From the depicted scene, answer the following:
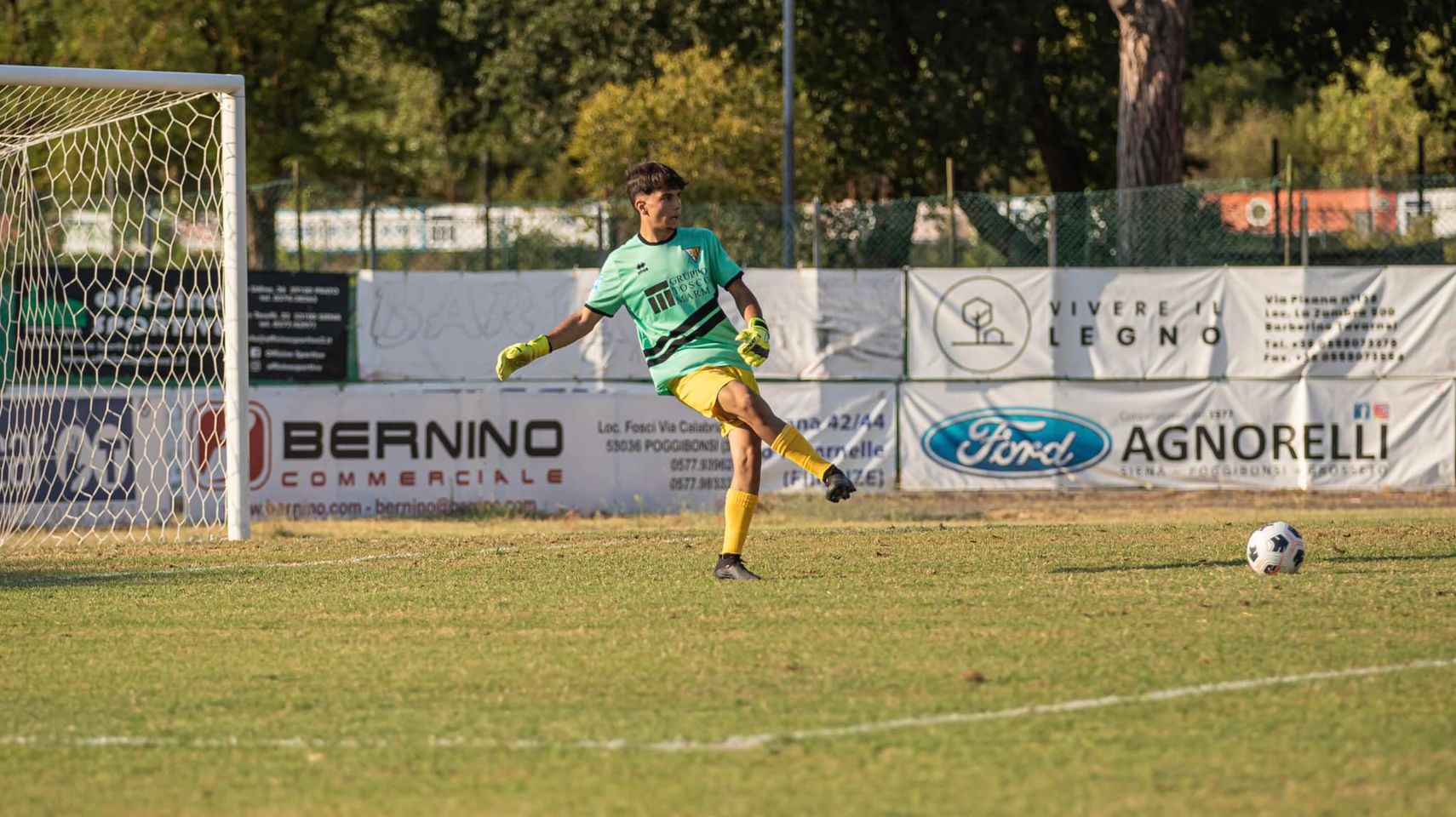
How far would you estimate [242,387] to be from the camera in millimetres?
12086

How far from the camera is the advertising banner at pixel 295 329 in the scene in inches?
698

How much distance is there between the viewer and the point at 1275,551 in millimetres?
8781

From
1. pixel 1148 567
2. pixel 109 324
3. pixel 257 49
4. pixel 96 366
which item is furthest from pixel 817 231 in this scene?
pixel 257 49

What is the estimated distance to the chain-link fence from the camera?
1847 centimetres

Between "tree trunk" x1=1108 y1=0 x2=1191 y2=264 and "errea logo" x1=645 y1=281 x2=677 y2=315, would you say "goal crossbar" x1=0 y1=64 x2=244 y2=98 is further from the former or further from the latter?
"tree trunk" x1=1108 y1=0 x2=1191 y2=264

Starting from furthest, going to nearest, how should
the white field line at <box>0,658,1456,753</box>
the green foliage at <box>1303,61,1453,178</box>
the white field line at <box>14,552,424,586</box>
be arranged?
1. the green foliage at <box>1303,61,1453,178</box>
2. the white field line at <box>14,552,424,586</box>
3. the white field line at <box>0,658,1456,753</box>

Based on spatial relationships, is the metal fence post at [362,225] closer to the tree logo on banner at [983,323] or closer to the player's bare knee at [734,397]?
the tree logo on banner at [983,323]

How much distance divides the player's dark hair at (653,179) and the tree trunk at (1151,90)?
15097 millimetres

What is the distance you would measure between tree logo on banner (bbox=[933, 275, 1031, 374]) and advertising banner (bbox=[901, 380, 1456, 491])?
1.15ft

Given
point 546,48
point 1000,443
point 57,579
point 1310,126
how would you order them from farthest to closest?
point 1310,126 → point 546,48 → point 1000,443 → point 57,579

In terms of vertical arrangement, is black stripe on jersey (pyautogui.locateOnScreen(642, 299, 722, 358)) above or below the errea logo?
below

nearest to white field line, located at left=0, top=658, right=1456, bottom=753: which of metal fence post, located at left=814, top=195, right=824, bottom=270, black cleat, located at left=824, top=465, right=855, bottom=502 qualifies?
black cleat, located at left=824, top=465, right=855, bottom=502

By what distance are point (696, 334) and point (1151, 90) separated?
612 inches

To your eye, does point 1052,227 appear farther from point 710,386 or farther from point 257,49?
point 257,49
